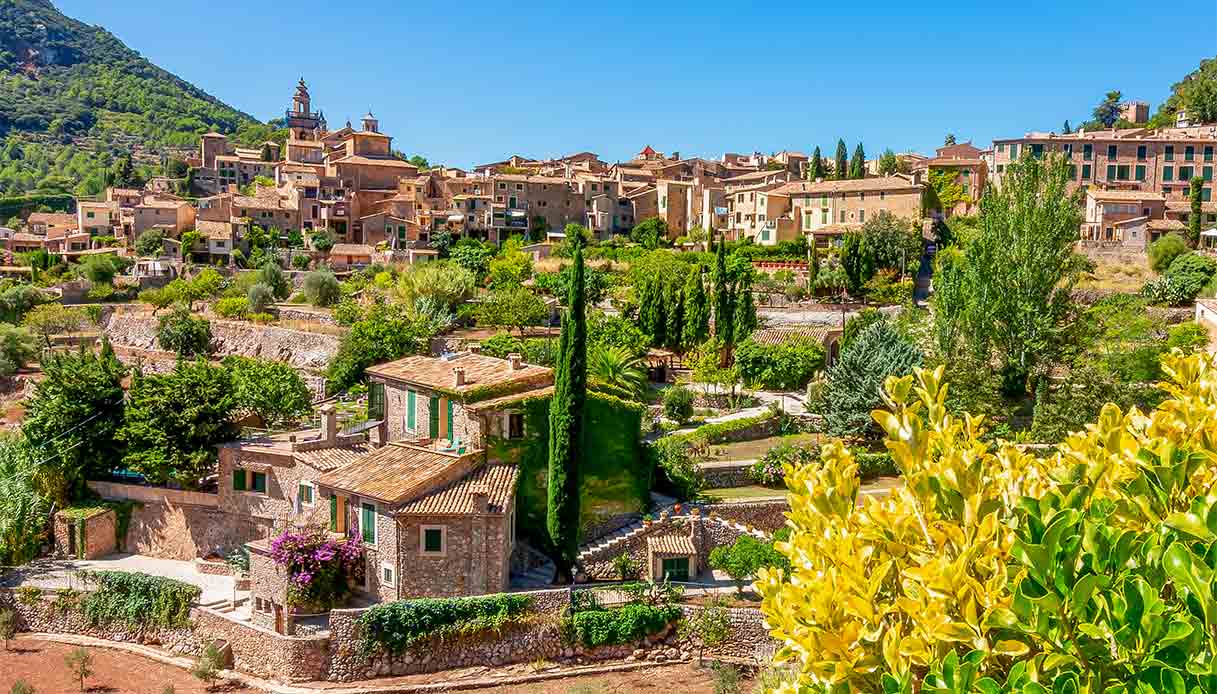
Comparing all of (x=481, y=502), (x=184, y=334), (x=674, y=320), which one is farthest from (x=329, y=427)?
(x=184, y=334)

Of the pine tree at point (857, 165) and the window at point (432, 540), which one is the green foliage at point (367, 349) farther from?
the pine tree at point (857, 165)

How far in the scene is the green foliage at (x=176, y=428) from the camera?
2530 cm

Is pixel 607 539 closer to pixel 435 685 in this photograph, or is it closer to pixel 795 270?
pixel 435 685

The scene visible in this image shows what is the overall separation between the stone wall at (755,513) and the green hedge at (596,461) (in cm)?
196

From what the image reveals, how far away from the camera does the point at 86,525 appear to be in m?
25.5

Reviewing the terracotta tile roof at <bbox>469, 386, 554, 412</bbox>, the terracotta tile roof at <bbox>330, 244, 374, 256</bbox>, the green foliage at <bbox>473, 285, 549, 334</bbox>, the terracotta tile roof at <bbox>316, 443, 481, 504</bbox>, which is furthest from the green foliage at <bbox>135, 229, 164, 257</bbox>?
the terracotta tile roof at <bbox>469, 386, 554, 412</bbox>

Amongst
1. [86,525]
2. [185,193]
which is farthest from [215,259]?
[86,525]

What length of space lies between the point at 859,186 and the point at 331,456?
45334 mm

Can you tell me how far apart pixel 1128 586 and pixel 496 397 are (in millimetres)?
19871

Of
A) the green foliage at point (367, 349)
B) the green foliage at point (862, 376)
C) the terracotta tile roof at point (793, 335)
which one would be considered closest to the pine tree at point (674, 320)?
the terracotta tile roof at point (793, 335)

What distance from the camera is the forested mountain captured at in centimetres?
13000

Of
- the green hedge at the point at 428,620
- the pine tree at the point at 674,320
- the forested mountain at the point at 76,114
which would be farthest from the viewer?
the forested mountain at the point at 76,114

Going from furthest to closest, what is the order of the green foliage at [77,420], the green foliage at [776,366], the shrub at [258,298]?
the shrub at [258,298]
the green foliage at [776,366]
the green foliage at [77,420]

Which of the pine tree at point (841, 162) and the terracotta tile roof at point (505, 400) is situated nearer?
the terracotta tile roof at point (505, 400)
